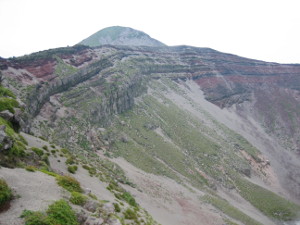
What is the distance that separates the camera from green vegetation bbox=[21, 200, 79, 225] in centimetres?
1285

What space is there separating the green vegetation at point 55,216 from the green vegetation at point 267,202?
60.3m

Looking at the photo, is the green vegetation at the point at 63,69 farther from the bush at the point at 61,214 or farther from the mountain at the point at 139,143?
the bush at the point at 61,214

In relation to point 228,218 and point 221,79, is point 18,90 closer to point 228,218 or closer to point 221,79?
point 228,218

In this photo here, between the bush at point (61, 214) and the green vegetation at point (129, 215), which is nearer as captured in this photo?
the bush at point (61, 214)

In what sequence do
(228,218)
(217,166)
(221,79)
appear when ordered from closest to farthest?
(228,218) < (217,166) < (221,79)

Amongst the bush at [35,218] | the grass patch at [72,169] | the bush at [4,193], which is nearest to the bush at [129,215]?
the grass patch at [72,169]

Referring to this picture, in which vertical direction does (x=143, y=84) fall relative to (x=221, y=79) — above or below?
below

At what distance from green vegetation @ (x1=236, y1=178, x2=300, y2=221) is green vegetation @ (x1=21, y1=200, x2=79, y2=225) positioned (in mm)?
60309

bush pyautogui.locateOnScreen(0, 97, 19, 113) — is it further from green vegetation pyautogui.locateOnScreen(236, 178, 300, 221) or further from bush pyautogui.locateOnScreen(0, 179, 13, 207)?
green vegetation pyautogui.locateOnScreen(236, 178, 300, 221)

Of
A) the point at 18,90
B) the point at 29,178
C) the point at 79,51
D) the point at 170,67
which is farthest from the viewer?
the point at 170,67

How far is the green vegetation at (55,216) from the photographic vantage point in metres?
12.9

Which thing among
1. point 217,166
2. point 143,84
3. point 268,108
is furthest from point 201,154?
point 268,108

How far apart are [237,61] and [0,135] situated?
585 ft

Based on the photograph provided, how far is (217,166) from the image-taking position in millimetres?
72812
